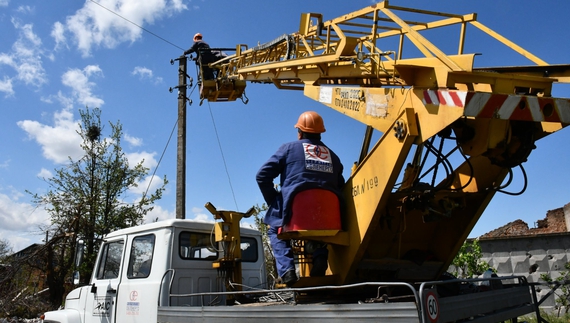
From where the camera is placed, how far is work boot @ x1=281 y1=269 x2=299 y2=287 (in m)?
4.30

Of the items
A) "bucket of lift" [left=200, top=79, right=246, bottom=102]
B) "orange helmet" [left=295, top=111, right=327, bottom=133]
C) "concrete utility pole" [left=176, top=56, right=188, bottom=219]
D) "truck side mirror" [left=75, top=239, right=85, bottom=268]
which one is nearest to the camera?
"orange helmet" [left=295, top=111, right=327, bottom=133]

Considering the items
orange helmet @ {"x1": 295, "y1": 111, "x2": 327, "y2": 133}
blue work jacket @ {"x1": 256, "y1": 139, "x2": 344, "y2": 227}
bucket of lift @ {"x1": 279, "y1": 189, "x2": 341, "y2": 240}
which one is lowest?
bucket of lift @ {"x1": 279, "y1": 189, "x2": 341, "y2": 240}

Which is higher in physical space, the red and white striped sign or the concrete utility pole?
the concrete utility pole

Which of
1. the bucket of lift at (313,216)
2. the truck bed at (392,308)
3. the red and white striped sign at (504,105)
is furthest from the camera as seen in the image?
the bucket of lift at (313,216)

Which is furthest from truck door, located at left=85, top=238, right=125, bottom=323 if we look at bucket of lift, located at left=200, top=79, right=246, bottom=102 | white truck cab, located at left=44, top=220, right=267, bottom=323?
bucket of lift, located at left=200, top=79, right=246, bottom=102

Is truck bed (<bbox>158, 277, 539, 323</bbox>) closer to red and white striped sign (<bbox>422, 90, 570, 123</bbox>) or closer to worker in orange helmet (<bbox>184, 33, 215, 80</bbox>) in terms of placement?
red and white striped sign (<bbox>422, 90, 570, 123</bbox>)

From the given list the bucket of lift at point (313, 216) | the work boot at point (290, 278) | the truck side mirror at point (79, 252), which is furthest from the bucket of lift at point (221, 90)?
the work boot at point (290, 278)

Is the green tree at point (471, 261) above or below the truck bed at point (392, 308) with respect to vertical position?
above

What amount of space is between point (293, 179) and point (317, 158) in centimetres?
32

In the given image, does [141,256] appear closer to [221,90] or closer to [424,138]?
[424,138]

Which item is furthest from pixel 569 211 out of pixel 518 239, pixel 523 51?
pixel 523 51

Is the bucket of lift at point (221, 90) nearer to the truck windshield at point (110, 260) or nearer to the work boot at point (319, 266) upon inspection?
the truck windshield at point (110, 260)

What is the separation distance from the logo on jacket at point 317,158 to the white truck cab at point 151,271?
1627 mm

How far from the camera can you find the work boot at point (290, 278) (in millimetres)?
4301
